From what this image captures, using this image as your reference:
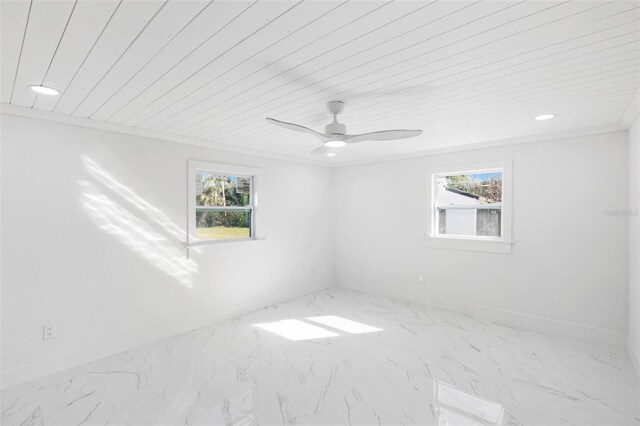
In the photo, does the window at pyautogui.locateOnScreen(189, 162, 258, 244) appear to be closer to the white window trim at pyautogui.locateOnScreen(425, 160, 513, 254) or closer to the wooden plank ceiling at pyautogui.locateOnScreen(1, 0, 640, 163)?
the wooden plank ceiling at pyautogui.locateOnScreen(1, 0, 640, 163)

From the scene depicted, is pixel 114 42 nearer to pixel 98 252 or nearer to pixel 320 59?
pixel 320 59

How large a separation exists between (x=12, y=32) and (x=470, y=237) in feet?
15.4

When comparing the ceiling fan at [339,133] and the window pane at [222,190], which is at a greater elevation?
the ceiling fan at [339,133]

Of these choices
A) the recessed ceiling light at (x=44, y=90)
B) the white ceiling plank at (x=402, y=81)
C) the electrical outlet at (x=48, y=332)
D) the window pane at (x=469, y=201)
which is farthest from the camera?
the window pane at (x=469, y=201)

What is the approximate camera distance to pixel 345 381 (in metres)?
2.69

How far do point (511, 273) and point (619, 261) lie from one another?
1020 mm

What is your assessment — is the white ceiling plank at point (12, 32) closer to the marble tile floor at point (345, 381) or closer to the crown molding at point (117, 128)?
the crown molding at point (117, 128)

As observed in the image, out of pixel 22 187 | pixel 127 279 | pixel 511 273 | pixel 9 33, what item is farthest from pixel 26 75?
pixel 511 273

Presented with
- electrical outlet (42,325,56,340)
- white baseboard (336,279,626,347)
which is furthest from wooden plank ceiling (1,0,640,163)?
white baseboard (336,279,626,347)

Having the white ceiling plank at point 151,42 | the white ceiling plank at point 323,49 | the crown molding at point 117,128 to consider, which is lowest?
the crown molding at point 117,128

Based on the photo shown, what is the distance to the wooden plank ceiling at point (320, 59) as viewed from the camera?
141 centimetres

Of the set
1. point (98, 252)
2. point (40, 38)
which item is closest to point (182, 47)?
point (40, 38)

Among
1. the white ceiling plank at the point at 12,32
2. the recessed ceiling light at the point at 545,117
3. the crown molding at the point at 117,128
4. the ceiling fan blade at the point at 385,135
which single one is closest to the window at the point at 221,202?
the crown molding at the point at 117,128

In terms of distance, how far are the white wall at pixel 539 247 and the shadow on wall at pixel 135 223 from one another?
10.1 ft
